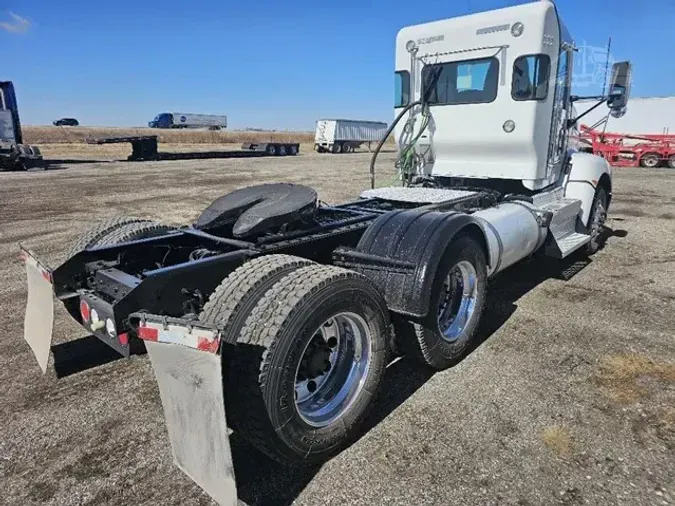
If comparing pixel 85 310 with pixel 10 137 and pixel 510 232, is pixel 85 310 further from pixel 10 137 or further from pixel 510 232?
pixel 10 137

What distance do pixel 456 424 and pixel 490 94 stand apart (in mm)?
4066

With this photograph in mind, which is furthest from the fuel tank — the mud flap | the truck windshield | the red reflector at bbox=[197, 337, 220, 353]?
the mud flap

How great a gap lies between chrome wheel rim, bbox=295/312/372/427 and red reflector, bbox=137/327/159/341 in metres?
0.88

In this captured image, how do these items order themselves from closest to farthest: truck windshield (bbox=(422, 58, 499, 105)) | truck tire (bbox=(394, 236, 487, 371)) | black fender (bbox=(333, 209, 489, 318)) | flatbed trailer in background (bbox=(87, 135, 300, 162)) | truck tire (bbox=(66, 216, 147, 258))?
black fender (bbox=(333, 209, 489, 318)), truck tire (bbox=(394, 236, 487, 371)), truck tire (bbox=(66, 216, 147, 258)), truck windshield (bbox=(422, 58, 499, 105)), flatbed trailer in background (bbox=(87, 135, 300, 162))

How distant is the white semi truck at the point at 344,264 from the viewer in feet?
7.52

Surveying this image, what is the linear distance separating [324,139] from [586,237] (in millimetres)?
40103

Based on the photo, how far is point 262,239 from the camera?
10.8 feet

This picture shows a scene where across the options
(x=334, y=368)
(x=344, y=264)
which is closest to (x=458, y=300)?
(x=344, y=264)

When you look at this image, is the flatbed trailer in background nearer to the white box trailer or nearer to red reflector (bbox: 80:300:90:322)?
the white box trailer

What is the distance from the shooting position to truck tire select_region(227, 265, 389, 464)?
231 centimetres

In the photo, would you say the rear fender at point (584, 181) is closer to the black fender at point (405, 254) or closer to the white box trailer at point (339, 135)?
the black fender at point (405, 254)

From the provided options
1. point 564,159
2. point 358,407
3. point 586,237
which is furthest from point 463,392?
point 564,159

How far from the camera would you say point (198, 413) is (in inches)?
84.7

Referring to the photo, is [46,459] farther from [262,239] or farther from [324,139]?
A: [324,139]
